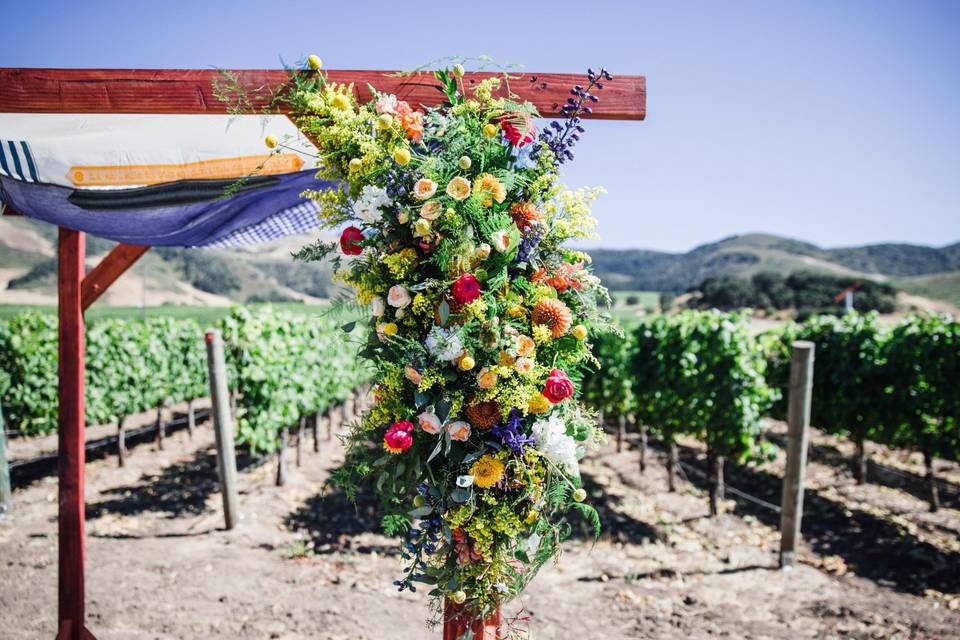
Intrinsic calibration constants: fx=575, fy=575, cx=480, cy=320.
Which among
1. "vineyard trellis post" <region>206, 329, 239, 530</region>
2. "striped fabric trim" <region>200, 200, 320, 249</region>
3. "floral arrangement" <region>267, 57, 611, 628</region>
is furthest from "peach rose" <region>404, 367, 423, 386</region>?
"vineyard trellis post" <region>206, 329, 239, 530</region>

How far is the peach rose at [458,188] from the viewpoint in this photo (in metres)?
1.93

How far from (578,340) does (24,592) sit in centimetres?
527

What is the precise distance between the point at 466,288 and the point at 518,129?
667 mm

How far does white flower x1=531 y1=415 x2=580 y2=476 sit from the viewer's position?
6.77 ft

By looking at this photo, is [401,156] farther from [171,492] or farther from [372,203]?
[171,492]

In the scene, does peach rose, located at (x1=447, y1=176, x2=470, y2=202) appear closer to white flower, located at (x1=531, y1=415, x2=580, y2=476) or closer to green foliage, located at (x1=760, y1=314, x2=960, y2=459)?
white flower, located at (x1=531, y1=415, x2=580, y2=476)

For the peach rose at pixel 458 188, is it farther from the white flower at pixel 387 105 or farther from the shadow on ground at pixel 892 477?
the shadow on ground at pixel 892 477

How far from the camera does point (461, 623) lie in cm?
224

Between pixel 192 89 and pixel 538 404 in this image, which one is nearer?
pixel 538 404

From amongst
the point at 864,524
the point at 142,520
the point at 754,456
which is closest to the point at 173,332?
the point at 142,520

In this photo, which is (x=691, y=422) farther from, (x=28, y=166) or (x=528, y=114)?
(x=28, y=166)

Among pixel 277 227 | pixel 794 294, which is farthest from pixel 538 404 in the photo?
pixel 794 294

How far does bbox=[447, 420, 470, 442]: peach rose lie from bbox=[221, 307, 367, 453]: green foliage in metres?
5.12

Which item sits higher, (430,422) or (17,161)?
(17,161)
